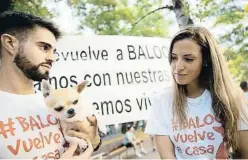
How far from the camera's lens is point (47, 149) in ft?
4.30

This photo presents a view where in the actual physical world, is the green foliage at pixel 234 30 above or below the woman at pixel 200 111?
above

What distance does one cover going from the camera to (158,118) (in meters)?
1.46

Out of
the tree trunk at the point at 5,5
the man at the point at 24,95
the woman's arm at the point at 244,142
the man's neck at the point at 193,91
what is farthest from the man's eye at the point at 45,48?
the woman's arm at the point at 244,142

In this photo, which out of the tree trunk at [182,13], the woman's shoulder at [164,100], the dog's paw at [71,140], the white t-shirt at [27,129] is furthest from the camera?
the tree trunk at [182,13]

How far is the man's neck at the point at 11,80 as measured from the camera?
4.22ft

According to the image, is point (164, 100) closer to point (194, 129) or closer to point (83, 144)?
point (194, 129)

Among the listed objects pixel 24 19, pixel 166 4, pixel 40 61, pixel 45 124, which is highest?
pixel 166 4

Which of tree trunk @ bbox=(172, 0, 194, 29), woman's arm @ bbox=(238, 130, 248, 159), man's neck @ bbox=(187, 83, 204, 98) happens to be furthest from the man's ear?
woman's arm @ bbox=(238, 130, 248, 159)

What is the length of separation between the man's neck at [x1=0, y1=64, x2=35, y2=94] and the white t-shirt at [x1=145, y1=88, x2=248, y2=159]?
1.73 ft

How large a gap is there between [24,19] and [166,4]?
2.45 feet

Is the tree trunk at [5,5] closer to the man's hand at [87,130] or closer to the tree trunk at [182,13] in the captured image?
the man's hand at [87,130]

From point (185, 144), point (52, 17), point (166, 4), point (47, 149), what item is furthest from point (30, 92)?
point (166, 4)

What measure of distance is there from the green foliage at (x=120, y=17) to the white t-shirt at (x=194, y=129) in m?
0.41

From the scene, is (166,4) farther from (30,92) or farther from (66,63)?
(30,92)
